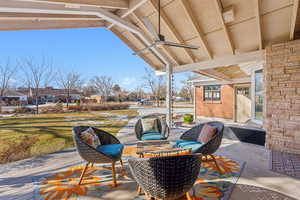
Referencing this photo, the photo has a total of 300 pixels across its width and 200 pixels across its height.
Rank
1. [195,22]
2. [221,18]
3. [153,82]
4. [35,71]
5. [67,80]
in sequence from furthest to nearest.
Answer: [153,82], [67,80], [35,71], [195,22], [221,18]

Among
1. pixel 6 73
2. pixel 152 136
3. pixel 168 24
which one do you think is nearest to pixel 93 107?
pixel 6 73

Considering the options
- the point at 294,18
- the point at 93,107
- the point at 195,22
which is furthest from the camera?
the point at 93,107

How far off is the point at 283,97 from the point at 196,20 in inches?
122

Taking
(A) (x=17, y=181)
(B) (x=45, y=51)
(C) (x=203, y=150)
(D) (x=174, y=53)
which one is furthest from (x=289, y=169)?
(B) (x=45, y=51)

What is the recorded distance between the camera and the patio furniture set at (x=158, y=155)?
1.69 m

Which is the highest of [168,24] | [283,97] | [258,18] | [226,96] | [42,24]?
[168,24]

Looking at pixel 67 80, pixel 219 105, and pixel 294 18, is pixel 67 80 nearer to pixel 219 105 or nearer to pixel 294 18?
pixel 219 105

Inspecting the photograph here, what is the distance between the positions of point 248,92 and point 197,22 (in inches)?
280

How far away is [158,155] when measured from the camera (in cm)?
256

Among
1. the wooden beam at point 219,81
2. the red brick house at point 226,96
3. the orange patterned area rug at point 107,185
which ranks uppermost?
the wooden beam at point 219,81

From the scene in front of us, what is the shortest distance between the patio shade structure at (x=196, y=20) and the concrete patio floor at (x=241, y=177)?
2.84 metres

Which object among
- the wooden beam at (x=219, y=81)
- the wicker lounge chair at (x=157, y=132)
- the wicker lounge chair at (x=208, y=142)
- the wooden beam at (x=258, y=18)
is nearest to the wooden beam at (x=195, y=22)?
the wooden beam at (x=258, y=18)

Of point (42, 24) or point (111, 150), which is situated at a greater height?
point (42, 24)

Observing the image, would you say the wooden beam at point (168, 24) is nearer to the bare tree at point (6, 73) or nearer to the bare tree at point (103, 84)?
the bare tree at point (6, 73)
